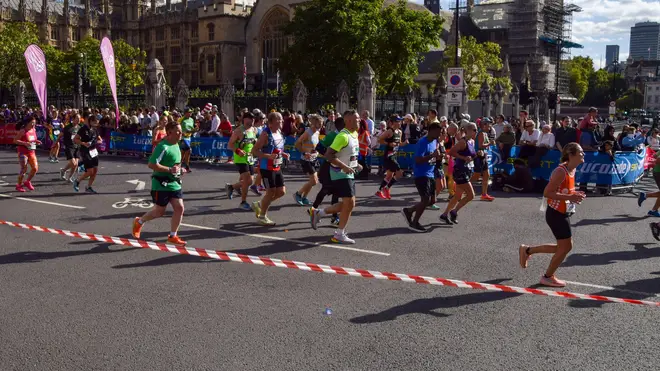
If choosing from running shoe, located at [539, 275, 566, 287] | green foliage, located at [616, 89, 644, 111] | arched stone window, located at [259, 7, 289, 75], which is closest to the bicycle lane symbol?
running shoe, located at [539, 275, 566, 287]

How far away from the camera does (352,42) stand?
39.8 meters

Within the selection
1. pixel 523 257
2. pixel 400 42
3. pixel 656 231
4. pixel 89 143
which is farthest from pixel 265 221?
pixel 400 42

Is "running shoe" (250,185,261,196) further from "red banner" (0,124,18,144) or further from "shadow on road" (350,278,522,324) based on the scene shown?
"red banner" (0,124,18,144)

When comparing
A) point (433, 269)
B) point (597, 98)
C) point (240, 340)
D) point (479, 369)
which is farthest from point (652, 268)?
point (597, 98)

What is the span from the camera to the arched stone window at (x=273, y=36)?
7825 centimetres

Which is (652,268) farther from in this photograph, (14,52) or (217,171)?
(14,52)

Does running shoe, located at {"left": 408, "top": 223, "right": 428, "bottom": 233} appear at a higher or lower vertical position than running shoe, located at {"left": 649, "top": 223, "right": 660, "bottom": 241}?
lower

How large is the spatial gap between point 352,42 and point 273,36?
138 ft

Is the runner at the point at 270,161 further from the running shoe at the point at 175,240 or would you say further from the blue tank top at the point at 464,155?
the blue tank top at the point at 464,155

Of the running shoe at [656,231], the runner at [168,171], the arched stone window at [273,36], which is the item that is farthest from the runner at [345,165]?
the arched stone window at [273,36]

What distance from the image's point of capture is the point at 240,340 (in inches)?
209

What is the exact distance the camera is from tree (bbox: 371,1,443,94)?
4127cm

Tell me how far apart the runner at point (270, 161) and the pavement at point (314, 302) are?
0.36 m

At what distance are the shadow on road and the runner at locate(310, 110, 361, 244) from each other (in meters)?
2.80
